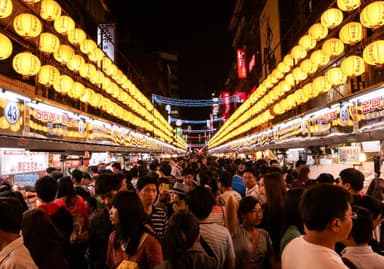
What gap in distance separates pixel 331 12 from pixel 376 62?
2.99 metres

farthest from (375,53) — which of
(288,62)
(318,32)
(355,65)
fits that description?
(288,62)

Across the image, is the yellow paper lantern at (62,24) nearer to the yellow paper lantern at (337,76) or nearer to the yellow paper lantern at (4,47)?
the yellow paper lantern at (4,47)

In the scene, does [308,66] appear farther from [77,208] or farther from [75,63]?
[77,208]

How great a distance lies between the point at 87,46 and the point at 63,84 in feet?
7.87

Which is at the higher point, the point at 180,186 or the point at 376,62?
the point at 376,62

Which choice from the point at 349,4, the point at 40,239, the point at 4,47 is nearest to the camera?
the point at 40,239

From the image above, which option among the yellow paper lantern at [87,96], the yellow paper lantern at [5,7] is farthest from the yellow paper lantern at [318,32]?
the yellow paper lantern at [5,7]

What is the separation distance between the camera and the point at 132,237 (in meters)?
3.51

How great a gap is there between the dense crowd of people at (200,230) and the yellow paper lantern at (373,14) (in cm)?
384

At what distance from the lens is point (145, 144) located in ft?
101

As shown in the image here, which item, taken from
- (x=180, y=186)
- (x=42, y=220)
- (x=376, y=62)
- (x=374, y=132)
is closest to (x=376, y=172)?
(x=374, y=132)

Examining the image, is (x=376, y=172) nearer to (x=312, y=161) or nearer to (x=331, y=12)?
(x=331, y=12)

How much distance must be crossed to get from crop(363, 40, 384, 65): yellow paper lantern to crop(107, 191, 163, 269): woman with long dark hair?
685 centimetres

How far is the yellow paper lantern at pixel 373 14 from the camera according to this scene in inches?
318
